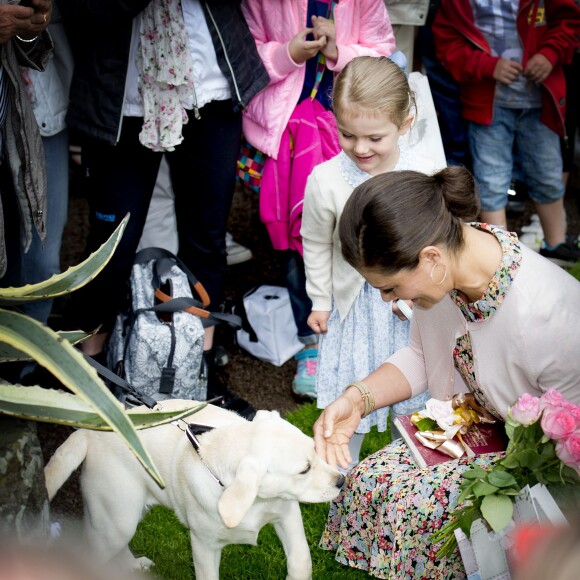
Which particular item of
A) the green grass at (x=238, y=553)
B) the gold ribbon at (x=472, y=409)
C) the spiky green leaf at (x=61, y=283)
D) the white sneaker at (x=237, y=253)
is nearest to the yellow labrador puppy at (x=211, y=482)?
the green grass at (x=238, y=553)

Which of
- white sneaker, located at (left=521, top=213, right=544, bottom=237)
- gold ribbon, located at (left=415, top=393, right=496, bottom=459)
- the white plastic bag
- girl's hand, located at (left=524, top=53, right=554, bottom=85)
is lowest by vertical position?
white sneaker, located at (left=521, top=213, right=544, bottom=237)

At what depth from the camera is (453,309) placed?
2.95m

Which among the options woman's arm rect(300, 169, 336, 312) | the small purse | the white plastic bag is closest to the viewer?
woman's arm rect(300, 169, 336, 312)

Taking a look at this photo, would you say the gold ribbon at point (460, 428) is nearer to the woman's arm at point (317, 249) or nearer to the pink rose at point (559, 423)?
the pink rose at point (559, 423)

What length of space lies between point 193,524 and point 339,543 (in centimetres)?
50

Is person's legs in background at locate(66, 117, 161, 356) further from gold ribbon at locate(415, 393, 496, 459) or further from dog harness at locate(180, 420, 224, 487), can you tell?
gold ribbon at locate(415, 393, 496, 459)

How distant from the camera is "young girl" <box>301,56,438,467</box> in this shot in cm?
345

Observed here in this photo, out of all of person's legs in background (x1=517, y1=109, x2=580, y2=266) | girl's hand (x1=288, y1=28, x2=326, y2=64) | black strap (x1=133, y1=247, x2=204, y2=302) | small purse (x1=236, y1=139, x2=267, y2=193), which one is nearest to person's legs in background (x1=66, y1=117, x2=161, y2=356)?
black strap (x1=133, y1=247, x2=204, y2=302)

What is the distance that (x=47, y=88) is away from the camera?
12.2ft

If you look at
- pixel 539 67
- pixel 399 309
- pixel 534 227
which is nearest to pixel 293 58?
pixel 399 309

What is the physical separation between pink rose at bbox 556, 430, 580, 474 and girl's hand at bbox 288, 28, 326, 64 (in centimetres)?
227

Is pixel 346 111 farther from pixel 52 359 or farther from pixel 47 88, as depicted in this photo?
pixel 52 359

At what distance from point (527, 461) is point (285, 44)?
2.30 metres

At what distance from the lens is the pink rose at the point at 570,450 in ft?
7.21
